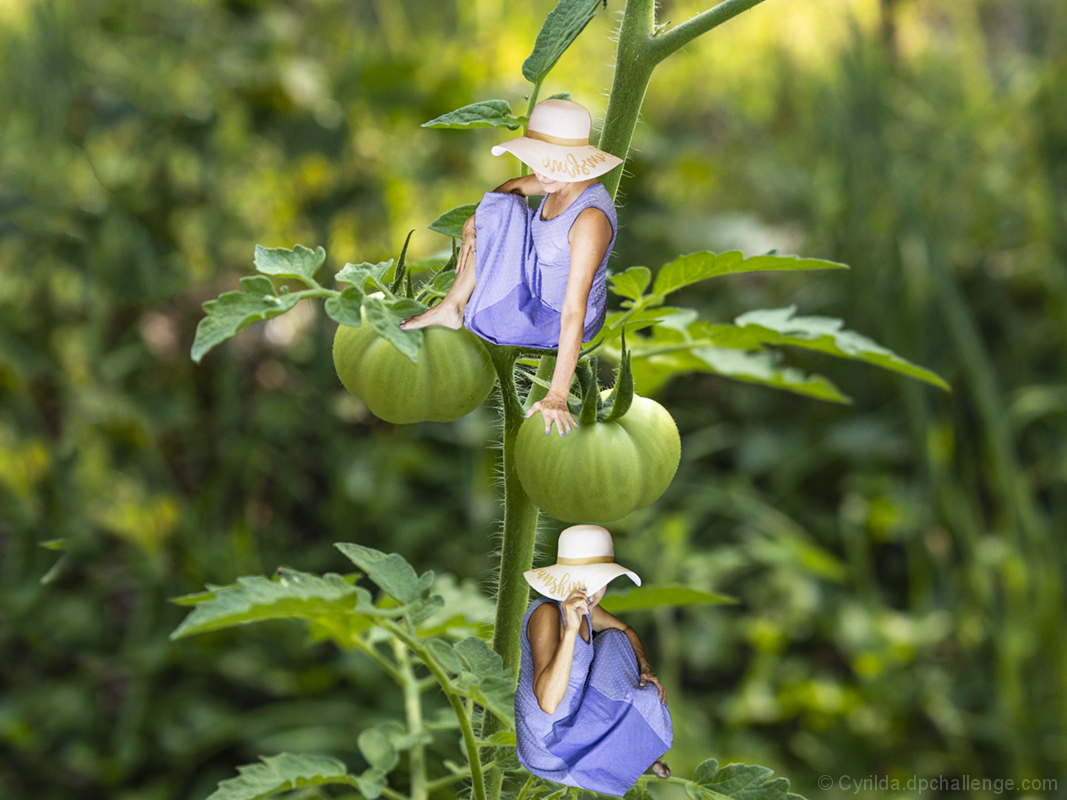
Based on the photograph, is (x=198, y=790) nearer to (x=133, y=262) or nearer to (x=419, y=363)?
(x=133, y=262)

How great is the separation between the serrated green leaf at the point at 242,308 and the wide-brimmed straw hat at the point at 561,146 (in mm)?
98

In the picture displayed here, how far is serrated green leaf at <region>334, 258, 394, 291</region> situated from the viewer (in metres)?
0.32

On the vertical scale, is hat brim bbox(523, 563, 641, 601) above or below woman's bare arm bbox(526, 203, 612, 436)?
below

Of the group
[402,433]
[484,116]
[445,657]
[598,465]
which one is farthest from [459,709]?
[402,433]

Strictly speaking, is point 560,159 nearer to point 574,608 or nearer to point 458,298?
point 458,298

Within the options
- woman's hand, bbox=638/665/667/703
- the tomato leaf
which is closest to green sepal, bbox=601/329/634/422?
woman's hand, bbox=638/665/667/703

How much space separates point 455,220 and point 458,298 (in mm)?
35

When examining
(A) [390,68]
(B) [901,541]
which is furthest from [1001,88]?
(A) [390,68]

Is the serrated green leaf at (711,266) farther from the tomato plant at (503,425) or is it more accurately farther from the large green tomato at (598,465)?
the large green tomato at (598,465)

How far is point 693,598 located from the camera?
45 centimetres

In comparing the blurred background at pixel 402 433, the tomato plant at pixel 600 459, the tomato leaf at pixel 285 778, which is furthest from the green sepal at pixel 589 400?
the blurred background at pixel 402 433

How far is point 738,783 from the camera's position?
0.36 meters

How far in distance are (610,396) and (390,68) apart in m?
1.54

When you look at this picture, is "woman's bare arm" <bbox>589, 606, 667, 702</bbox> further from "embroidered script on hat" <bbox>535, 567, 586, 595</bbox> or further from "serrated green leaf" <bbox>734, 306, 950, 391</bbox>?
"serrated green leaf" <bbox>734, 306, 950, 391</bbox>
